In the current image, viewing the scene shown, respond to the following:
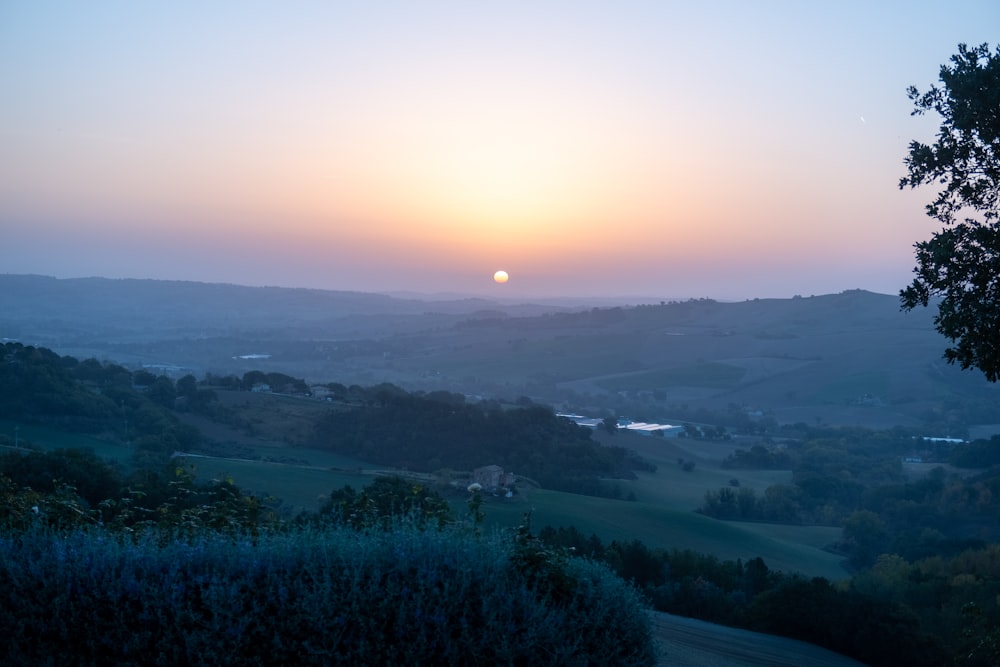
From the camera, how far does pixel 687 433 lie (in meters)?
53.4

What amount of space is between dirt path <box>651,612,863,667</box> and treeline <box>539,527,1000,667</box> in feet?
1.35

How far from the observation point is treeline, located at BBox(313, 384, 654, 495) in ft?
114

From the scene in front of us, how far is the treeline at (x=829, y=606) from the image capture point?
11.4m

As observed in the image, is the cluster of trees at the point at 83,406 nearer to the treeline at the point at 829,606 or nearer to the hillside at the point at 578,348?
the treeline at the point at 829,606

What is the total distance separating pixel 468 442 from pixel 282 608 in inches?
1228

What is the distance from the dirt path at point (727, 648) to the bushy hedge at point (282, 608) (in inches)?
117

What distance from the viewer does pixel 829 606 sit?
1183 centimetres

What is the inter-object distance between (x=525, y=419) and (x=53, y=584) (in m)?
34.3

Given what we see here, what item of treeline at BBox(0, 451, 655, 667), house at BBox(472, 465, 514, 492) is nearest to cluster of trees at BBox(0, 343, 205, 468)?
house at BBox(472, 465, 514, 492)

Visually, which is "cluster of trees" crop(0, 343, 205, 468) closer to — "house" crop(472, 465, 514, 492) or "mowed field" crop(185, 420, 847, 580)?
"mowed field" crop(185, 420, 847, 580)

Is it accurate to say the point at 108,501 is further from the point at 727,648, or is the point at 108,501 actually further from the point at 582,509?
the point at 582,509

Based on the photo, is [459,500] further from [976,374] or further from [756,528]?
[976,374]

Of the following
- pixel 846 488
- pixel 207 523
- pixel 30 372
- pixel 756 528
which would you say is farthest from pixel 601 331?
pixel 207 523

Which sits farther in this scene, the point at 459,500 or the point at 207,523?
the point at 459,500
